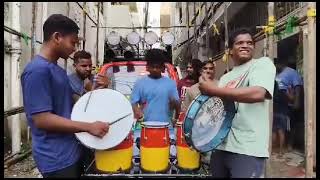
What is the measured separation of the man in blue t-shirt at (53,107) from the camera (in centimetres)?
213

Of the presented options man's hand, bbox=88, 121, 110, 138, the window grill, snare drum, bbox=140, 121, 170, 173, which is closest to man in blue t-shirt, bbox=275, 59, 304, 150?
the window grill

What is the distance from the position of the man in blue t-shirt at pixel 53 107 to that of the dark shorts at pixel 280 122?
4.05 meters

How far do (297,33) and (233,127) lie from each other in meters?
3.02

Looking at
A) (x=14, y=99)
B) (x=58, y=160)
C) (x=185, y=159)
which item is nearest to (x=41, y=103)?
(x=58, y=160)

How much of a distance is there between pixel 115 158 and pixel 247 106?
45.0 inches

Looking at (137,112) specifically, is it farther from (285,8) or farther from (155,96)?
(285,8)

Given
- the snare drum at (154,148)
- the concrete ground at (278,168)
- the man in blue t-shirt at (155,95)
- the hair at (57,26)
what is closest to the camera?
the hair at (57,26)

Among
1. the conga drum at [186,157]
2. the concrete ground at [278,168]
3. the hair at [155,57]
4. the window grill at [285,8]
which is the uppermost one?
the window grill at [285,8]

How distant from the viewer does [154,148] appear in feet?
10.4

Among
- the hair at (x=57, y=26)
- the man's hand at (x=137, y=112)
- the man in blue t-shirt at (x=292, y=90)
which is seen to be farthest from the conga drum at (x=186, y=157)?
the man in blue t-shirt at (x=292, y=90)

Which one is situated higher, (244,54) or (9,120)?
(244,54)

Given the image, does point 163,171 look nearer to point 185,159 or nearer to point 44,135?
point 185,159

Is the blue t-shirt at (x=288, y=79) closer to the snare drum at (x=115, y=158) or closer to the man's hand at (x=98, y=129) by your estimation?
the snare drum at (x=115, y=158)

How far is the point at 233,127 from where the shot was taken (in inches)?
102
